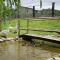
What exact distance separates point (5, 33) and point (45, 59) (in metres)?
4.17

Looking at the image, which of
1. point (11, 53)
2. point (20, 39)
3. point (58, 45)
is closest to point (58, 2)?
point (20, 39)

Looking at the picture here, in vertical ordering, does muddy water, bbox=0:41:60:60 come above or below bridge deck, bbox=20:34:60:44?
below

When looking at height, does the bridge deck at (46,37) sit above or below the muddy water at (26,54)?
above

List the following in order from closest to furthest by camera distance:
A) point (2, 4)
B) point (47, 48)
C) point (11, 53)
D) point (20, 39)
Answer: point (2, 4)
point (11, 53)
point (47, 48)
point (20, 39)

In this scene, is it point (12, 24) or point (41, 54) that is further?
point (12, 24)

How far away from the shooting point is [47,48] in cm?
759

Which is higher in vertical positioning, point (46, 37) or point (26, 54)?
point (46, 37)

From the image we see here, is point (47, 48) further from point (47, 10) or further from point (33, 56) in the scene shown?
point (47, 10)

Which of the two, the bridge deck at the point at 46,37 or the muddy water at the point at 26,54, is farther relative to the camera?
the bridge deck at the point at 46,37

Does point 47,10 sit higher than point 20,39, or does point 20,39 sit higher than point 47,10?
point 47,10

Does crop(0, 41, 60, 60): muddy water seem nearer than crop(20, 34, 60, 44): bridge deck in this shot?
Yes

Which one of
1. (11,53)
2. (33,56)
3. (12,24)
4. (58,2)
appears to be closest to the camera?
(33,56)

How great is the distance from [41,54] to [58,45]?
1562 mm

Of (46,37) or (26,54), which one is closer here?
(26,54)
